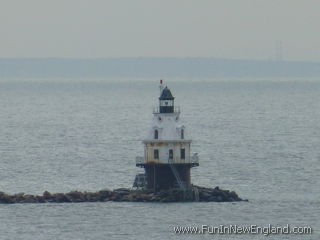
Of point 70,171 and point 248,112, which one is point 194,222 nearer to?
point 70,171

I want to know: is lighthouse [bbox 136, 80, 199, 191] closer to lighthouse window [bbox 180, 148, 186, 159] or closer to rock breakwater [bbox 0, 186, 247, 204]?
lighthouse window [bbox 180, 148, 186, 159]

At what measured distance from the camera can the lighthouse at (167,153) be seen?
67250 millimetres

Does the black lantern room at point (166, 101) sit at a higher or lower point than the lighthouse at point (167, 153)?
higher

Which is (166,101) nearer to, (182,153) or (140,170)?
(182,153)

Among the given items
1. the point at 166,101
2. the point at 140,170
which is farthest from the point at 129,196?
the point at 140,170

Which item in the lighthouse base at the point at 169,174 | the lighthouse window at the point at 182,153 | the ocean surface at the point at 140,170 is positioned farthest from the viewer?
the lighthouse window at the point at 182,153

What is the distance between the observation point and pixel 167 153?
221 ft

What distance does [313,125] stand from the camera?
136 m

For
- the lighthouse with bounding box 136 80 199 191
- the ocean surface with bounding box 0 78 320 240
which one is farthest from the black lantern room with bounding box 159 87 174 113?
the ocean surface with bounding box 0 78 320 240

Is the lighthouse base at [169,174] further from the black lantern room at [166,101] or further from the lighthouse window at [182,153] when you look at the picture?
the black lantern room at [166,101]

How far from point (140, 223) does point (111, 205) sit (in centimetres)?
461

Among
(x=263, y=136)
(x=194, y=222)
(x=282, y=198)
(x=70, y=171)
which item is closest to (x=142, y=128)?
(x=263, y=136)

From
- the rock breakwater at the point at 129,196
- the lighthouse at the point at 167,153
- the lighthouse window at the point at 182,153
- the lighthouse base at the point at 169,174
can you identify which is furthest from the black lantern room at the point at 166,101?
the rock breakwater at the point at 129,196

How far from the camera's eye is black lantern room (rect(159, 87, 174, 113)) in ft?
222
